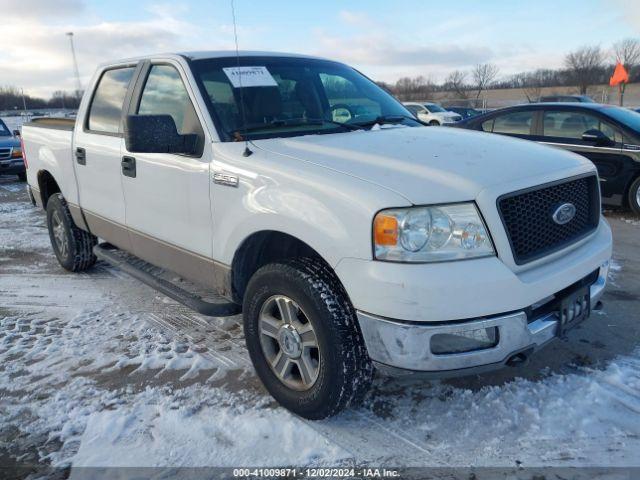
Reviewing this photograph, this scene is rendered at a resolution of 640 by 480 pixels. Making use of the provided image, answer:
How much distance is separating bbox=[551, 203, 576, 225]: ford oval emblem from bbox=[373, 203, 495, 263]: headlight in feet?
1.84

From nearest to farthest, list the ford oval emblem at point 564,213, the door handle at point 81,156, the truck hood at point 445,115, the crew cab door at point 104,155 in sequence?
the ford oval emblem at point 564,213 → the crew cab door at point 104,155 → the door handle at point 81,156 → the truck hood at point 445,115

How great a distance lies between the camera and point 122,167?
157 inches

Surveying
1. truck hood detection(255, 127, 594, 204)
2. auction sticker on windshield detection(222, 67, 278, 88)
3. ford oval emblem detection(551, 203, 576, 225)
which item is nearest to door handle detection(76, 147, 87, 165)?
auction sticker on windshield detection(222, 67, 278, 88)

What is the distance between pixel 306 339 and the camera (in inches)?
110

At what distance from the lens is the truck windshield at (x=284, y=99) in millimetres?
3342

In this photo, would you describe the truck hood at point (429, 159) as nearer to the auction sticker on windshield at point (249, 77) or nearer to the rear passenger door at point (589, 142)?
the auction sticker on windshield at point (249, 77)

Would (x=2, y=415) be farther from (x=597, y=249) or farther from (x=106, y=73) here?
(x=597, y=249)

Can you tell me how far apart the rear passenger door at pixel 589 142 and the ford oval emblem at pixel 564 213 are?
5.37 meters

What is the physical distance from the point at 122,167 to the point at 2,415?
1.83m

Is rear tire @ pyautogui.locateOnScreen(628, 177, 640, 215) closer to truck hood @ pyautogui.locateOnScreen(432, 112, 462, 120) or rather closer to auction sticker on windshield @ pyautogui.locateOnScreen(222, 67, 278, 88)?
auction sticker on windshield @ pyautogui.locateOnScreen(222, 67, 278, 88)

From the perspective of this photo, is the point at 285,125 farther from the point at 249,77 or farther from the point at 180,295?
the point at 180,295

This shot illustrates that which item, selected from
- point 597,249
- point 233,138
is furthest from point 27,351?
point 597,249

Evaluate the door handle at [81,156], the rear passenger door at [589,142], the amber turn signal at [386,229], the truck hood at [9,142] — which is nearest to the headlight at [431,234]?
the amber turn signal at [386,229]

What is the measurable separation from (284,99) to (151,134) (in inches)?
38.5
